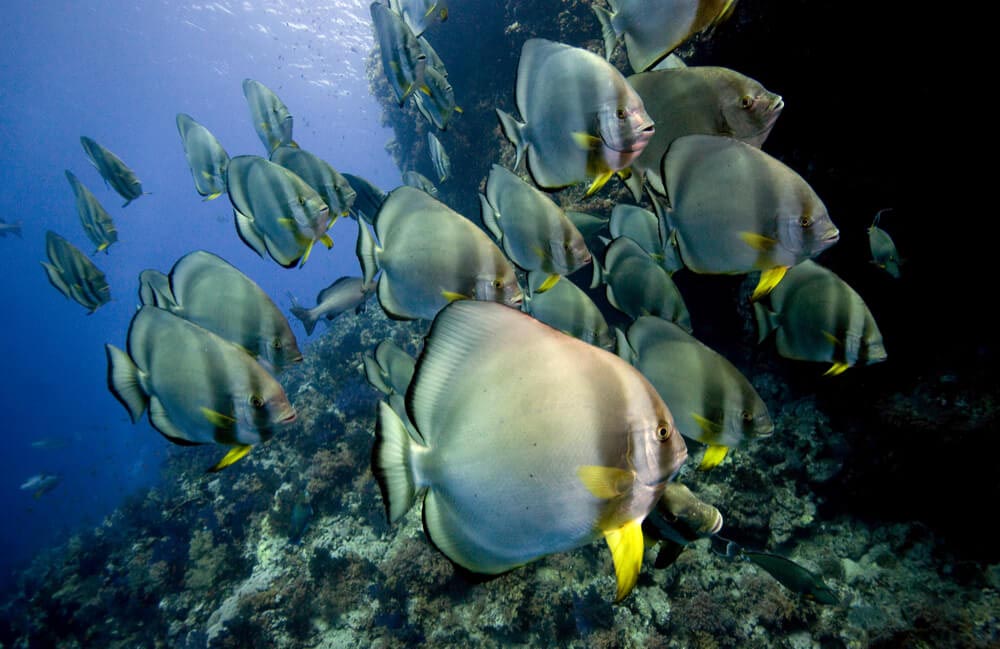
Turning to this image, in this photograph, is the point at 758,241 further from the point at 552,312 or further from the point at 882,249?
the point at 882,249

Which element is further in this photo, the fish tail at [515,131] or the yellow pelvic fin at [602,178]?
the fish tail at [515,131]

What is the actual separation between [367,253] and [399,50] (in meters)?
1.74

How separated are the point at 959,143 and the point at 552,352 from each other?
467 centimetres

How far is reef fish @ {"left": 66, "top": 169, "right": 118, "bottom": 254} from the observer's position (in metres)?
5.14

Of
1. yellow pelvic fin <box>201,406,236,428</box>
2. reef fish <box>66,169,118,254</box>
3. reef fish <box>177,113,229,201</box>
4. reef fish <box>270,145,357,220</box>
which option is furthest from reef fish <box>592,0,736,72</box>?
reef fish <box>66,169,118,254</box>

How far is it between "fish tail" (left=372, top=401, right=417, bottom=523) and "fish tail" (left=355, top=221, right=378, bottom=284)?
4.64ft

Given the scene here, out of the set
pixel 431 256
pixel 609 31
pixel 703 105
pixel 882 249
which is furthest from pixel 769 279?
pixel 882 249

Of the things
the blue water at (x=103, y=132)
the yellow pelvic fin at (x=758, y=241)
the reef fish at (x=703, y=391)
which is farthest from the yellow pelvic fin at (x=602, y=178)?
the blue water at (x=103, y=132)

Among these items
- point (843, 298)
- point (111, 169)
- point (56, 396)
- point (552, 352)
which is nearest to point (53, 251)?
point (111, 169)

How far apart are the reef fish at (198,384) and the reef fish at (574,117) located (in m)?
1.80

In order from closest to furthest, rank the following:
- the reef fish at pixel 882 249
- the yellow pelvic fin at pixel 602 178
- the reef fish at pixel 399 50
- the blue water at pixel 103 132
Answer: the yellow pelvic fin at pixel 602 178, the reef fish at pixel 399 50, the reef fish at pixel 882 249, the blue water at pixel 103 132

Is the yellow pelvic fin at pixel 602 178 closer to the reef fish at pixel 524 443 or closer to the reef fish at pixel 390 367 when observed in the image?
the reef fish at pixel 524 443

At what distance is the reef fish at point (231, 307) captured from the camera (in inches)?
107

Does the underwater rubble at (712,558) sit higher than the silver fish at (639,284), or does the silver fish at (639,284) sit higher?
the silver fish at (639,284)
